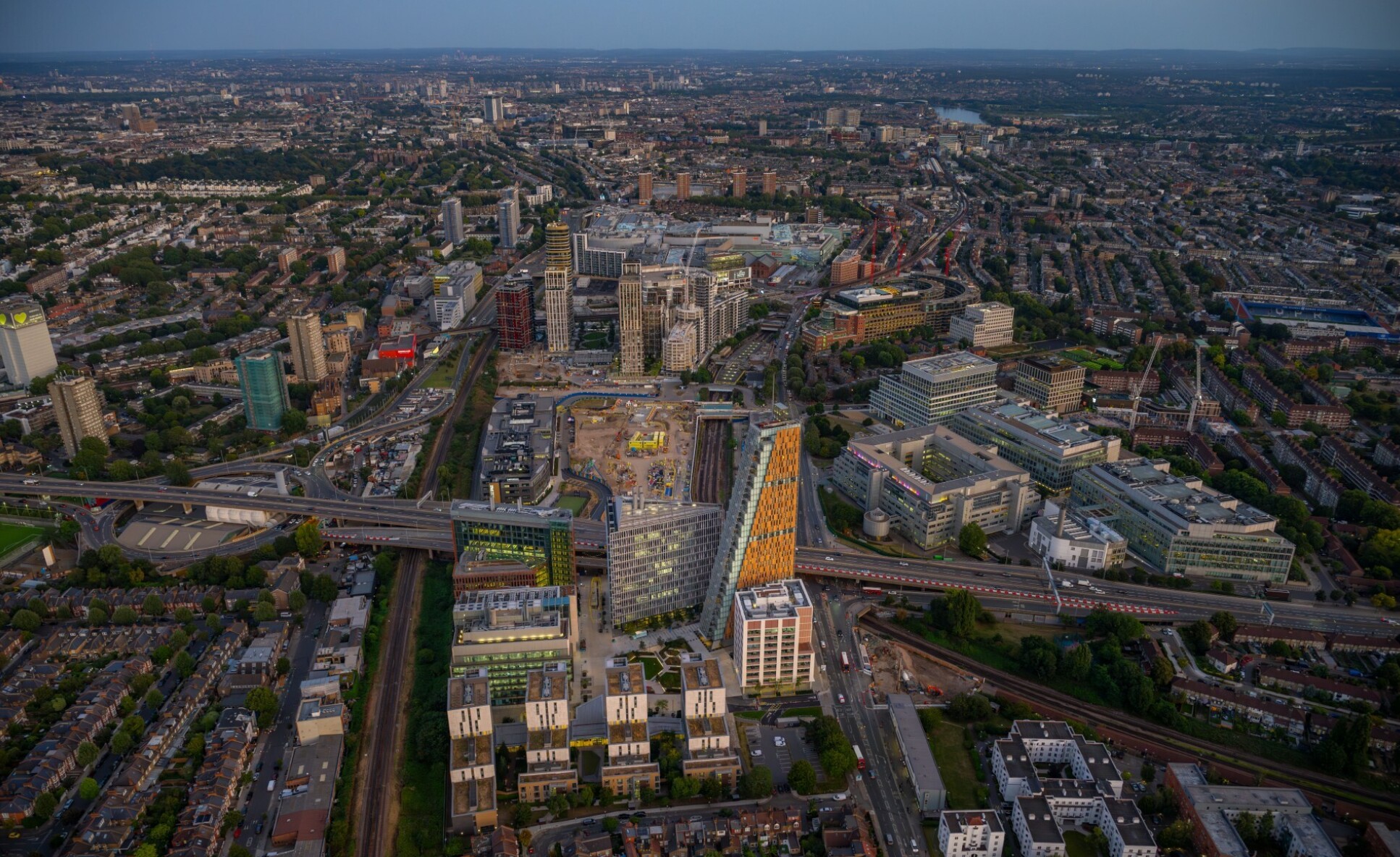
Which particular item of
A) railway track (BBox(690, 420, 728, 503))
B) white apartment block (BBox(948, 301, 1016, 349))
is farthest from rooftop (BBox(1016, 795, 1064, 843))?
white apartment block (BBox(948, 301, 1016, 349))

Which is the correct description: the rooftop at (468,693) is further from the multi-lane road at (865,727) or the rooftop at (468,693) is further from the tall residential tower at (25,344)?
the tall residential tower at (25,344)

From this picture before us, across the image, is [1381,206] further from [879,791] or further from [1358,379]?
[879,791]

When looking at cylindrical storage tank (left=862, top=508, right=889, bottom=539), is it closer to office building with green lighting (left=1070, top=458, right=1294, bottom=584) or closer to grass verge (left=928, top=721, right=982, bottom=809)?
office building with green lighting (left=1070, top=458, right=1294, bottom=584)

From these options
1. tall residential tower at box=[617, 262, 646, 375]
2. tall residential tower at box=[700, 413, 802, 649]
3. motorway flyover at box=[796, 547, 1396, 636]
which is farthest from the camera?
tall residential tower at box=[617, 262, 646, 375]

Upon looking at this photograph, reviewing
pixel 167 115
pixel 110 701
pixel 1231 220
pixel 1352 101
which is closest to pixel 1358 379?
pixel 1231 220

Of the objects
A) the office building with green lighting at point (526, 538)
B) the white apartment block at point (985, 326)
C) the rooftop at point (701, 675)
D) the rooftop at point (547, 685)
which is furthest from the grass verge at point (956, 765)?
the white apartment block at point (985, 326)

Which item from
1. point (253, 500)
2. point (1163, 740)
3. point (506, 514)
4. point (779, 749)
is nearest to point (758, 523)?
point (779, 749)
